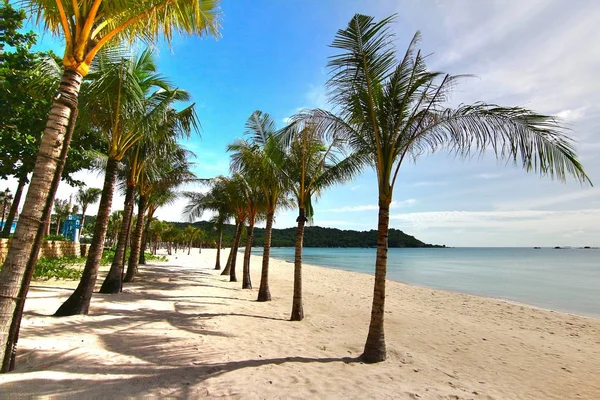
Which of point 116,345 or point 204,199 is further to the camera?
point 204,199

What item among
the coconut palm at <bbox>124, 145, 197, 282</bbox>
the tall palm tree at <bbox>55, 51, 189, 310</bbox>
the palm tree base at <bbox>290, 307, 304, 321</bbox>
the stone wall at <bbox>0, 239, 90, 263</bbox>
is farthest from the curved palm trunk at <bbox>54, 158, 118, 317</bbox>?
the stone wall at <bbox>0, 239, 90, 263</bbox>

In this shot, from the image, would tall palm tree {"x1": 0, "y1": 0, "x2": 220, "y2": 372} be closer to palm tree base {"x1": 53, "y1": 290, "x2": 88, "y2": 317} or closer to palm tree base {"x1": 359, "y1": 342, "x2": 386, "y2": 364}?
palm tree base {"x1": 53, "y1": 290, "x2": 88, "y2": 317}

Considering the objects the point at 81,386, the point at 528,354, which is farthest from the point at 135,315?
the point at 528,354

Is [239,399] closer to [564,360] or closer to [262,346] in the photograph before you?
[262,346]

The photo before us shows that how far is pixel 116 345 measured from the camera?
5.25 m

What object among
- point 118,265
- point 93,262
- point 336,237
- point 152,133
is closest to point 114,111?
point 152,133

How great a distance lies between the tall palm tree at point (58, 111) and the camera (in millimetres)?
3617

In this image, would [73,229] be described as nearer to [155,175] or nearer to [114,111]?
[155,175]

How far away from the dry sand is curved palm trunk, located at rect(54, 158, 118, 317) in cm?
39

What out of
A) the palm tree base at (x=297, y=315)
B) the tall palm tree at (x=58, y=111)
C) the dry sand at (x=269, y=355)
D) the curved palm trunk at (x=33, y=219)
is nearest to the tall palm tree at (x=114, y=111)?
the dry sand at (x=269, y=355)

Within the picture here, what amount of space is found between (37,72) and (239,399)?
7.22m

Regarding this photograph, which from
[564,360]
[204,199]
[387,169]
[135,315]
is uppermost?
[204,199]

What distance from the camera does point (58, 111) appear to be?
3.90m

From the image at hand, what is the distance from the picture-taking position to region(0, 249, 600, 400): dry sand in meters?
4.01
